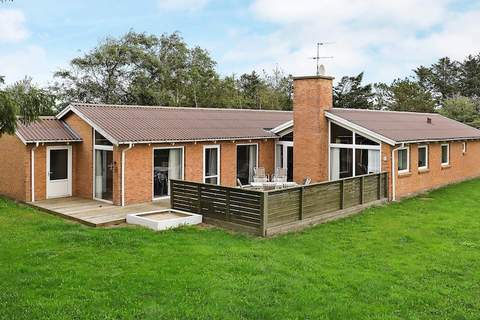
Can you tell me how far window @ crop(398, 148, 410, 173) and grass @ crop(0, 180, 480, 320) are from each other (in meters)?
5.08

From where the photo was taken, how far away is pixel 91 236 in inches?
467

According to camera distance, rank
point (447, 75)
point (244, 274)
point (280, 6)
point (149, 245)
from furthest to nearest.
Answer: point (447, 75) → point (280, 6) → point (149, 245) → point (244, 274)

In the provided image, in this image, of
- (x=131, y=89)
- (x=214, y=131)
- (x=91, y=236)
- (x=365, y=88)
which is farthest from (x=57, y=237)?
(x=365, y=88)

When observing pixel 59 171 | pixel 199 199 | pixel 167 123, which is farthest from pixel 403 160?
pixel 59 171

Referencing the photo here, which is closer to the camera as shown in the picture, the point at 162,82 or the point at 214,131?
the point at 214,131

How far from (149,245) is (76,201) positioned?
7166mm

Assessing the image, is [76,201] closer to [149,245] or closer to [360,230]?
[149,245]

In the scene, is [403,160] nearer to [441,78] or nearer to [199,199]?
[199,199]

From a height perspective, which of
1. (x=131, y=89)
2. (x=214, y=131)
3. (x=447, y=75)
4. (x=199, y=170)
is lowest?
(x=199, y=170)

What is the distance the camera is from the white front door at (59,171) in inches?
702

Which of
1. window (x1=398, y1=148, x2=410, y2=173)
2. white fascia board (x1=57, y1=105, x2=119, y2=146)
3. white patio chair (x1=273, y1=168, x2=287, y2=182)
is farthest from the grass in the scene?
white patio chair (x1=273, y1=168, x2=287, y2=182)

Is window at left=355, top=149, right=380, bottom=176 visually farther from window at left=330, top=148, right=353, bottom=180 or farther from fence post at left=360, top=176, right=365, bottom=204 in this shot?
fence post at left=360, top=176, right=365, bottom=204

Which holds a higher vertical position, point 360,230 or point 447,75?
point 447,75

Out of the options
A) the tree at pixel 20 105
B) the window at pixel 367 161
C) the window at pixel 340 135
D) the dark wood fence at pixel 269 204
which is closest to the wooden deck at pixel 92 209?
the dark wood fence at pixel 269 204
